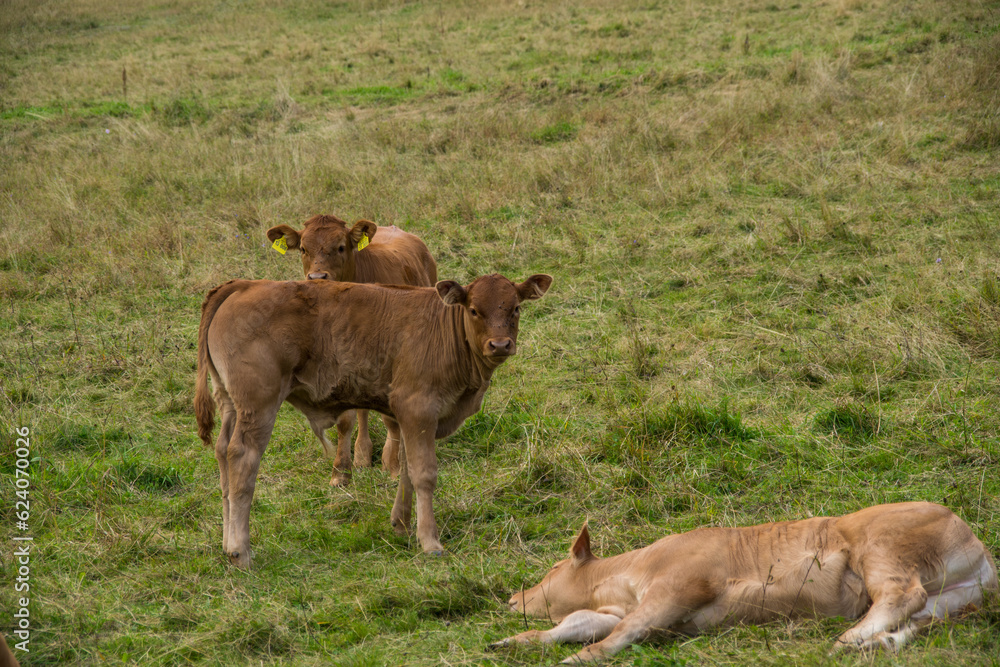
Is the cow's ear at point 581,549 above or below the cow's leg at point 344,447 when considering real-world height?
above

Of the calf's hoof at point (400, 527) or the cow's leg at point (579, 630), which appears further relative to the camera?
the calf's hoof at point (400, 527)

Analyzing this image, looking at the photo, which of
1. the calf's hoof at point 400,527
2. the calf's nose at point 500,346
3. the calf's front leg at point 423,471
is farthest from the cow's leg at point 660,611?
the calf's hoof at point 400,527

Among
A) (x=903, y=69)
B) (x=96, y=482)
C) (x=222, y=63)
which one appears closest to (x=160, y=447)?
(x=96, y=482)

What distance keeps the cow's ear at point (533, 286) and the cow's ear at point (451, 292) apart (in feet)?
1.13

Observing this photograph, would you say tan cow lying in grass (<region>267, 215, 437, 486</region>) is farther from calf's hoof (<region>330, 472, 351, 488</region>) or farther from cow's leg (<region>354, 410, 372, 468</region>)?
calf's hoof (<region>330, 472, 351, 488</region>)

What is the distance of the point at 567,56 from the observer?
725 inches

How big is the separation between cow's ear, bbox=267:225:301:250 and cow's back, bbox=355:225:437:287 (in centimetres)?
54

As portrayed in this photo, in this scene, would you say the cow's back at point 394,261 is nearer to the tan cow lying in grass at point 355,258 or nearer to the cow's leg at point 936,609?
the tan cow lying in grass at point 355,258

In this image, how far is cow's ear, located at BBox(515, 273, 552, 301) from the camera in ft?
18.7

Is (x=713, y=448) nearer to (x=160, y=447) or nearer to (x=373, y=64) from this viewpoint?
(x=160, y=447)

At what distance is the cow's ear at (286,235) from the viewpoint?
25.2 feet

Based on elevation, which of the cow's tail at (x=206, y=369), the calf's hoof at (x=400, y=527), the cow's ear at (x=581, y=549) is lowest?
the calf's hoof at (x=400, y=527)

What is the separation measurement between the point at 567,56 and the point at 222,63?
324 inches

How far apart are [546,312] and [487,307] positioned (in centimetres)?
335
